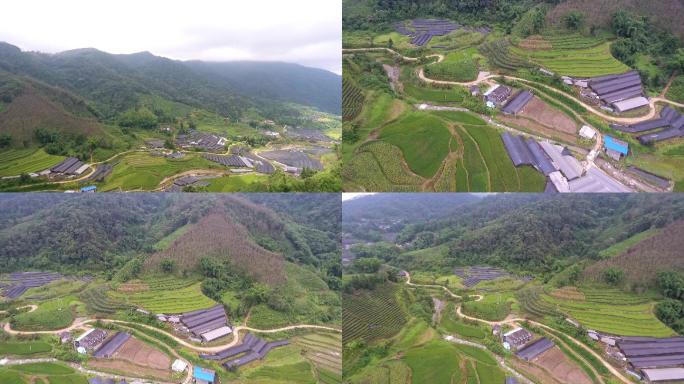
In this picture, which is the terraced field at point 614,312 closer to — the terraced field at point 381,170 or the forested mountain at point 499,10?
the terraced field at point 381,170

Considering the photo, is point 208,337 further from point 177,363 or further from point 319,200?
point 319,200

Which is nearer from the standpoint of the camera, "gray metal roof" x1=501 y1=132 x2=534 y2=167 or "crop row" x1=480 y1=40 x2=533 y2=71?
"gray metal roof" x1=501 y1=132 x2=534 y2=167

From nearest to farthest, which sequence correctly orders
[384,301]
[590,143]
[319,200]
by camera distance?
[590,143] → [384,301] → [319,200]

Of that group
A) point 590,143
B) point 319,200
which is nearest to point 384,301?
point 319,200

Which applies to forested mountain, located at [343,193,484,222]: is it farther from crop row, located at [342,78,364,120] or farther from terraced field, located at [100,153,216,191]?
terraced field, located at [100,153,216,191]

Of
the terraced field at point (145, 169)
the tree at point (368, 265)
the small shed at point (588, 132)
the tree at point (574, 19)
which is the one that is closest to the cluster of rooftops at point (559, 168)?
the small shed at point (588, 132)

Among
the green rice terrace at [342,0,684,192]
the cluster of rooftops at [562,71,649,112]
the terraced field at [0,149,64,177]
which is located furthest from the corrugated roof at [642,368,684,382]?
the terraced field at [0,149,64,177]

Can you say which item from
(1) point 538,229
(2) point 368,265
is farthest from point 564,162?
(2) point 368,265
